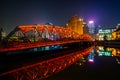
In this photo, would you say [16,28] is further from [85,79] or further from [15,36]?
[85,79]

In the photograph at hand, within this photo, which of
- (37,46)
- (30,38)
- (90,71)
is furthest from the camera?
(30,38)

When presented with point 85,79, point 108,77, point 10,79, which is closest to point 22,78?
point 10,79

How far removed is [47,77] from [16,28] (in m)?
38.6

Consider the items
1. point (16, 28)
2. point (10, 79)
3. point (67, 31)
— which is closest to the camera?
point (10, 79)

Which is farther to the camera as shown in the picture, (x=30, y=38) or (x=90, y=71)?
(x=30, y=38)

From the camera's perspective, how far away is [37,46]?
141ft

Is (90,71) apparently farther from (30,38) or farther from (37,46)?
(30,38)

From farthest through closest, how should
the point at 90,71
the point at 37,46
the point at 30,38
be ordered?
1. the point at 30,38
2. the point at 37,46
3. the point at 90,71

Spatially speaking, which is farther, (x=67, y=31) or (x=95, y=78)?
(x=67, y=31)

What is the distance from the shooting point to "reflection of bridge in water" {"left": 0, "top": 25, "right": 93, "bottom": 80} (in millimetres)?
24094

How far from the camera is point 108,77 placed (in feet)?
79.6

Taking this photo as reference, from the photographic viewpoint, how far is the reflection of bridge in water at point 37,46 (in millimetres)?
24094

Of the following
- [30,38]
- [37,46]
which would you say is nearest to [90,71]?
[37,46]

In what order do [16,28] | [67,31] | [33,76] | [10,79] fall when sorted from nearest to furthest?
1. [10,79]
2. [33,76]
3. [16,28]
4. [67,31]
